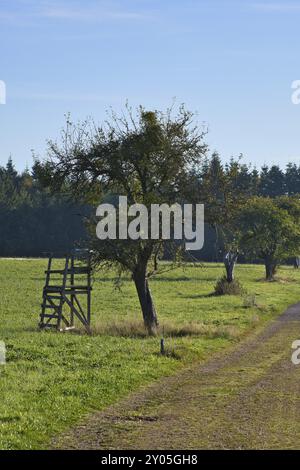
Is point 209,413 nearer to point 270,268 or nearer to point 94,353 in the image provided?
point 94,353

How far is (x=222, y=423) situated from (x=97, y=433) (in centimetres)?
272

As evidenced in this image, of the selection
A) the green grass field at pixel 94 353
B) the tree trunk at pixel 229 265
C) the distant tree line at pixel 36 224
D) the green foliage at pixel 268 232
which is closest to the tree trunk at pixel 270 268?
the green foliage at pixel 268 232

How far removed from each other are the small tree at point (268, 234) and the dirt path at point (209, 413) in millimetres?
52472

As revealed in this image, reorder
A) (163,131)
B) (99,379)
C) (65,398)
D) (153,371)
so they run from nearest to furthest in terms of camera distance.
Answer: (65,398)
(99,379)
(153,371)
(163,131)

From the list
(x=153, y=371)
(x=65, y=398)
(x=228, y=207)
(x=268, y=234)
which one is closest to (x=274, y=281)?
(x=268, y=234)

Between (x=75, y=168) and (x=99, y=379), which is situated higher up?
(x=75, y=168)

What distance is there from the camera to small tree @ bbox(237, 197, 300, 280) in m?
74.6

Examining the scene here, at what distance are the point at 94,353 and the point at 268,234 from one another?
54220 mm

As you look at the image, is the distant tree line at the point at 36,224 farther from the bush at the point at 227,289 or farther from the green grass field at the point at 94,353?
the green grass field at the point at 94,353

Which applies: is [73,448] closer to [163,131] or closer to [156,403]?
[156,403]

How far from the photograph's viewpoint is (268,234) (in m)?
74.8

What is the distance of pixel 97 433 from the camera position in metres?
13.8

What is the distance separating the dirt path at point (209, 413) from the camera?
13109 millimetres

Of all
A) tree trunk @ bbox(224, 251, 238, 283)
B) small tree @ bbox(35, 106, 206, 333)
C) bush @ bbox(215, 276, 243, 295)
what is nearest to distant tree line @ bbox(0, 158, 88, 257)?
tree trunk @ bbox(224, 251, 238, 283)
